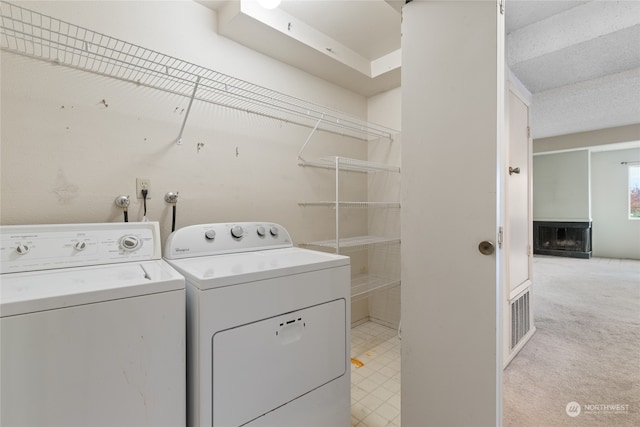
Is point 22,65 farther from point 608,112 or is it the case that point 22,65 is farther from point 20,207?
point 608,112

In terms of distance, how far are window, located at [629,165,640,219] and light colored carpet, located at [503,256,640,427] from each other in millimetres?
3058

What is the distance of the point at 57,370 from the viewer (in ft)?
2.44

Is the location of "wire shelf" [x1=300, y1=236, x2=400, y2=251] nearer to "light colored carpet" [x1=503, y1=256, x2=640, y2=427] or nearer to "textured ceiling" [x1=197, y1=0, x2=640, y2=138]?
"light colored carpet" [x1=503, y1=256, x2=640, y2=427]

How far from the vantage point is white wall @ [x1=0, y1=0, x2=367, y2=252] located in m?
1.27

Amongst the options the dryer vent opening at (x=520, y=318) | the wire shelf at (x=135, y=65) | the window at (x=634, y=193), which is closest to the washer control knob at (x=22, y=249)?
the wire shelf at (x=135, y=65)

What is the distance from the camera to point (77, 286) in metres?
0.85

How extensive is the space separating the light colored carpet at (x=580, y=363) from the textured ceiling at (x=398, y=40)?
2143 mm

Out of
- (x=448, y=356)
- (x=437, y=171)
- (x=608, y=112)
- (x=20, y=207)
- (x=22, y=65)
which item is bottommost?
(x=448, y=356)

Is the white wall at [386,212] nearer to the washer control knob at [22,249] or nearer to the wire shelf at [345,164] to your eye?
the wire shelf at [345,164]

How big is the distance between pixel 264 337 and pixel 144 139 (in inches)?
49.2

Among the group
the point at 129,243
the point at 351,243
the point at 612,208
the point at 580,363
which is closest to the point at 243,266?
the point at 129,243

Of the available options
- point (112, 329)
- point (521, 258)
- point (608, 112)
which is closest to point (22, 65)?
point (112, 329)

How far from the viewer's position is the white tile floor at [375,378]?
61.2 inches

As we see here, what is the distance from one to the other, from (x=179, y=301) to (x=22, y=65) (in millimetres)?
1314
